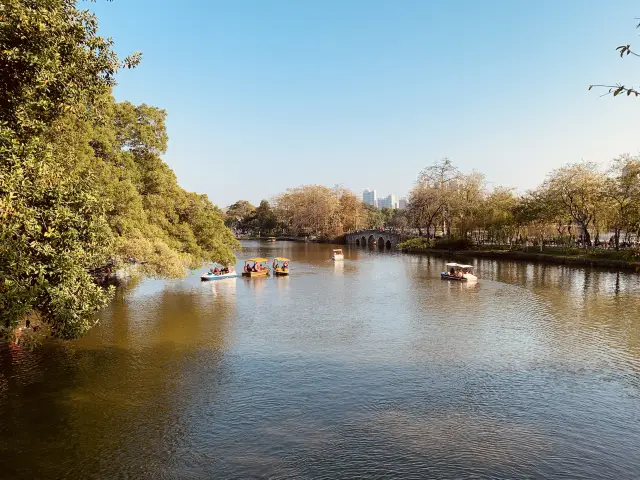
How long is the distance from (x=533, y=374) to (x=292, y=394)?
10.7 meters

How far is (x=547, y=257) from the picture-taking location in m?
60.2

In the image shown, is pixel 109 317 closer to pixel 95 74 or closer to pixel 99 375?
pixel 99 375

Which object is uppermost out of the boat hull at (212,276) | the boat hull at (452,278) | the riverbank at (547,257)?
the riverbank at (547,257)

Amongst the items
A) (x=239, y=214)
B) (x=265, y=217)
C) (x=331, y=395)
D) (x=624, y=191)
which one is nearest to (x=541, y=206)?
(x=624, y=191)

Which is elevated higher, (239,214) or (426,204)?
(239,214)

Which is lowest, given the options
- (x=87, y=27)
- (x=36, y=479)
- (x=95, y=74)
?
(x=36, y=479)

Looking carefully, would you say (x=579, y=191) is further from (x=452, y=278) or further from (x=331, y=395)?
(x=331, y=395)

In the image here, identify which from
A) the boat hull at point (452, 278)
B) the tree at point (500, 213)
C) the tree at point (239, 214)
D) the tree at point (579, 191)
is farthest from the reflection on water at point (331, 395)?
the tree at point (239, 214)

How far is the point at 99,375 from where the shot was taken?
19.2 m

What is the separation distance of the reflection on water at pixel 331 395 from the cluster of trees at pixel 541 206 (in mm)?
26884

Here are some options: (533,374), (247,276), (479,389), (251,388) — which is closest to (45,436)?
(251,388)

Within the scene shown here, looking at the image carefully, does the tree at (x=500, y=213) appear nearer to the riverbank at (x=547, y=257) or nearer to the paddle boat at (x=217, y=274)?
the riverbank at (x=547, y=257)

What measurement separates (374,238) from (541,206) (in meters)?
52.6

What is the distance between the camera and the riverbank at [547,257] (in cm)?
5062
